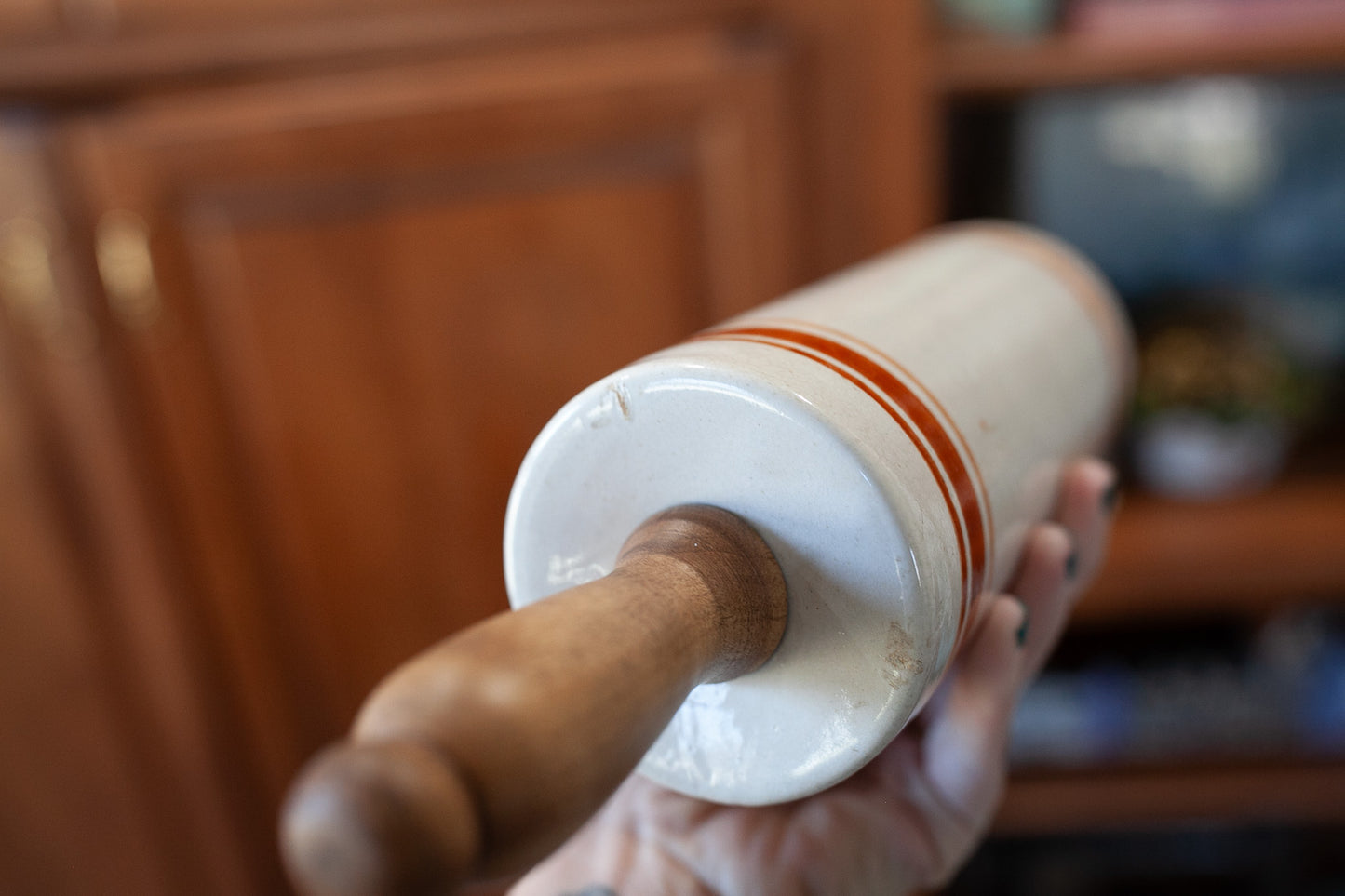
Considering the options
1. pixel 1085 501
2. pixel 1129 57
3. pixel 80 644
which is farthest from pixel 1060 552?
pixel 80 644

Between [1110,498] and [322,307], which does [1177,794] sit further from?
[322,307]

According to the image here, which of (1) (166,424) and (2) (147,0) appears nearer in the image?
(2) (147,0)

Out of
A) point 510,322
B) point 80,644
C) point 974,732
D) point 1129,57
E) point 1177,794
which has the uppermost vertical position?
point 1129,57

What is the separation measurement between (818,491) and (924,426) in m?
0.05

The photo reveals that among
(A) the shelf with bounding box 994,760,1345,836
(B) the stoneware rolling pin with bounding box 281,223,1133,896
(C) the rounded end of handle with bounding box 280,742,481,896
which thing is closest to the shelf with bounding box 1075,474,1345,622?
(A) the shelf with bounding box 994,760,1345,836

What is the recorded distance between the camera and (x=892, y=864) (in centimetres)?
49

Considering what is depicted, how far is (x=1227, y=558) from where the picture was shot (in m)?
0.87

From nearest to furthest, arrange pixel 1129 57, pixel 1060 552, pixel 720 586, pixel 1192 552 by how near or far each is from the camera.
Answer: pixel 720 586 < pixel 1060 552 < pixel 1129 57 < pixel 1192 552

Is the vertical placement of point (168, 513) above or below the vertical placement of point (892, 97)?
below

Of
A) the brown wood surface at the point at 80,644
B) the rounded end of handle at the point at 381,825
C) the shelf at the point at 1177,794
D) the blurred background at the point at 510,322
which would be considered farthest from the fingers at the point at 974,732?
the brown wood surface at the point at 80,644

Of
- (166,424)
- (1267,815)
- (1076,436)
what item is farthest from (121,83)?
(1267,815)

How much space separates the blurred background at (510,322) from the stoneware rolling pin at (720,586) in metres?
0.40

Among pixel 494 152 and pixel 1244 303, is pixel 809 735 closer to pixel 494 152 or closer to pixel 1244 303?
pixel 494 152

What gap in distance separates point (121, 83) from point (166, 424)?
268 millimetres
